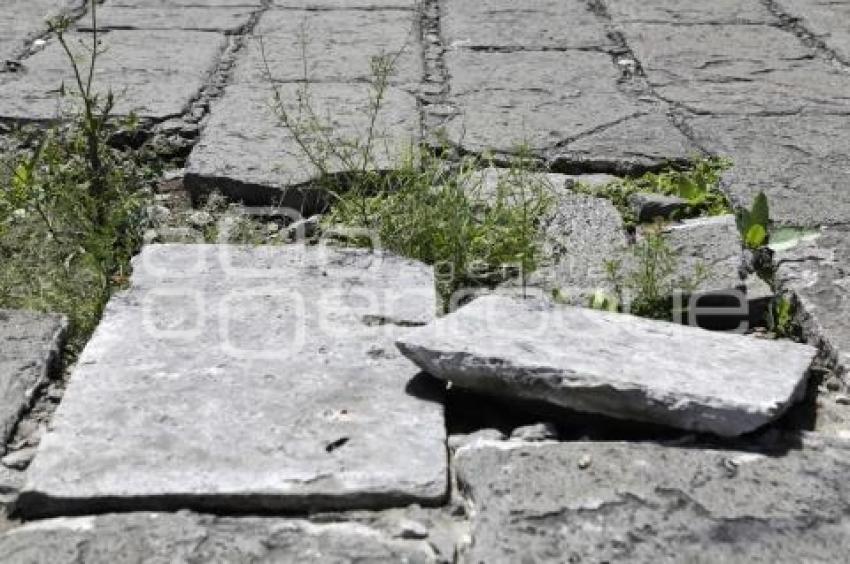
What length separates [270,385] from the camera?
2.01 metres

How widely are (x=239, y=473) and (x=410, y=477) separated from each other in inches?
10.1

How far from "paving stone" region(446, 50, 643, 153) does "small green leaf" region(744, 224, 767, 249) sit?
0.77 m

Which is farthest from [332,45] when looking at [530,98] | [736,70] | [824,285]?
[824,285]

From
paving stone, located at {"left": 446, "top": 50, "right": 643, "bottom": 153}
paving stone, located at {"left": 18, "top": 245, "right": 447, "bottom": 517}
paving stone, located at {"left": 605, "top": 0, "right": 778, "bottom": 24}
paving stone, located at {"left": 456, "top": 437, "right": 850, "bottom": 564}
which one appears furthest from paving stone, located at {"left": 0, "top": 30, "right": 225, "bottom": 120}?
paving stone, located at {"left": 456, "top": 437, "right": 850, "bottom": 564}

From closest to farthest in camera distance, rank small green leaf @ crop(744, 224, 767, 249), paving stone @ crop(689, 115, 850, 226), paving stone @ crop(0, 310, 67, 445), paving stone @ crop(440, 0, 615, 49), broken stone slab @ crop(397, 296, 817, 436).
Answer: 1. broken stone slab @ crop(397, 296, 817, 436)
2. paving stone @ crop(0, 310, 67, 445)
3. small green leaf @ crop(744, 224, 767, 249)
4. paving stone @ crop(689, 115, 850, 226)
5. paving stone @ crop(440, 0, 615, 49)

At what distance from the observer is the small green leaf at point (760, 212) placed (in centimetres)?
273

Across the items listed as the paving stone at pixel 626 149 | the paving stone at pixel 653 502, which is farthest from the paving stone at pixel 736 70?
the paving stone at pixel 653 502

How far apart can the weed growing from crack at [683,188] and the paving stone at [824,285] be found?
1.00ft

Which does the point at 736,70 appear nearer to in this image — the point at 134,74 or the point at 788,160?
the point at 788,160

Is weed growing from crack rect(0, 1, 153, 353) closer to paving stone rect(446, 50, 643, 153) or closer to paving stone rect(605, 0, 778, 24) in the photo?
paving stone rect(446, 50, 643, 153)

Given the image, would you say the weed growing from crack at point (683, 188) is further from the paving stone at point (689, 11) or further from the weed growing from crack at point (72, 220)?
the paving stone at point (689, 11)

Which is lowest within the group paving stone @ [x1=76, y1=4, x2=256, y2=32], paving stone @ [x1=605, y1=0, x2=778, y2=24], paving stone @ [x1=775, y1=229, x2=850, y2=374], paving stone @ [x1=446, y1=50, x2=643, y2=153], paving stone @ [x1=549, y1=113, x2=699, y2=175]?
paving stone @ [x1=775, y1=229, x2=850, y2=374]

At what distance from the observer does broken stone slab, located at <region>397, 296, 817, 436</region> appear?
73.7 inches

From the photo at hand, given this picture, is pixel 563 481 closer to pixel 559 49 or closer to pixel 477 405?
pixel 477 405
